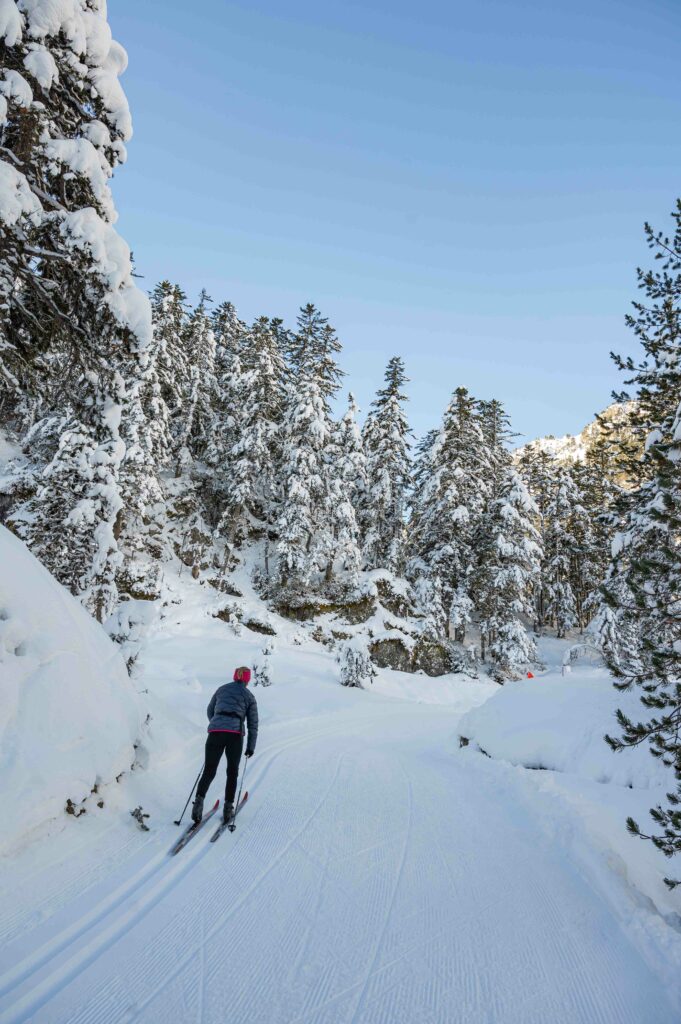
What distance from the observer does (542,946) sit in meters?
3.75

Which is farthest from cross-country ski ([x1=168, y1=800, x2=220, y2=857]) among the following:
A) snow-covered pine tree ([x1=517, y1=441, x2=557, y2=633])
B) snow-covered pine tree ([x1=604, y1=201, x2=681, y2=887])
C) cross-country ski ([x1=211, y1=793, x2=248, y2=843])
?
snow-covered pine tree ([x1=517, y1=441, x2=557, y2=633])

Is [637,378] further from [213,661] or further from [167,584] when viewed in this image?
[167,584]

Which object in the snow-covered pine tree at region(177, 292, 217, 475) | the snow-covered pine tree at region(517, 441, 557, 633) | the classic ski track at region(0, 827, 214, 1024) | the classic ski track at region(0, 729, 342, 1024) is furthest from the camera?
the snow-covered pine tree at region(517, 441, 557, 633)

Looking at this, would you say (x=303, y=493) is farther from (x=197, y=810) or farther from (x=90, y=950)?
(x=90, y=950)

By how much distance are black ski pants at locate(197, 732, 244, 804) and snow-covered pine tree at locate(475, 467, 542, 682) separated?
24378 mm

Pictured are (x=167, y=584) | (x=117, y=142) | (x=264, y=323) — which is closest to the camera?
(x=117, y=142)

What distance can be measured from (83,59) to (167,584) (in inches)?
880

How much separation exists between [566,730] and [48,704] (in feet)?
25.5

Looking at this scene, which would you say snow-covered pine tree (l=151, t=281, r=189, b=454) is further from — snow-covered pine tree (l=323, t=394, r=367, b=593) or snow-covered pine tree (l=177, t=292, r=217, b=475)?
snow-covered pine tree (l=323, t=394, r=367, b=593)

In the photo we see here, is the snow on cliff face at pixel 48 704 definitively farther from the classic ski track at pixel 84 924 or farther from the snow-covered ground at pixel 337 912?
the classic ski track at pixel 84 924

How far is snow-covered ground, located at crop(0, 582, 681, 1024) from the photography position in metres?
2.97

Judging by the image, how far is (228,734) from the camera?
588cm

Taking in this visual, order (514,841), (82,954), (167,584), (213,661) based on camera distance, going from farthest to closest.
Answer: (167,584) → (213,661) → (514,841) → (82,954)

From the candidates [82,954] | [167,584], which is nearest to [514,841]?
[82,954]
